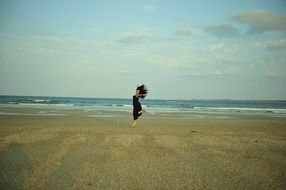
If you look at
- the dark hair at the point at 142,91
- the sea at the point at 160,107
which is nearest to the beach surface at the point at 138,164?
the dark hair at the point at 142,91

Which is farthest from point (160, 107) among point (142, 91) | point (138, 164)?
point (138, 164)

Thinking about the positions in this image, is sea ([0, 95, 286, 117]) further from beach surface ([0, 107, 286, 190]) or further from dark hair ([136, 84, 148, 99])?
beach surface ([0, 107, 286, 190])

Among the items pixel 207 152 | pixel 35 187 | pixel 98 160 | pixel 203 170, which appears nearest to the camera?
pixel 35 187

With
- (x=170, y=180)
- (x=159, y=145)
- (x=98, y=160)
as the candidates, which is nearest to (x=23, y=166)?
(x=98, y=160)

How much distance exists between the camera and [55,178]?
5.93 meters

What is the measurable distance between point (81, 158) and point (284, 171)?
4.68 m

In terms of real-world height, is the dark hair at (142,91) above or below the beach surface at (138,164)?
above

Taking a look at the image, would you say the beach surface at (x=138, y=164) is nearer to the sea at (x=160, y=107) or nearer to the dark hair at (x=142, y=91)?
the dark hair at (x=142, y=91)

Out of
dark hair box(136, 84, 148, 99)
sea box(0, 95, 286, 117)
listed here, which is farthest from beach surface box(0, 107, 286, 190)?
sea box(0, 95, 286, 117)

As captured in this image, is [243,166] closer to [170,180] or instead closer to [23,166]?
[170,180]

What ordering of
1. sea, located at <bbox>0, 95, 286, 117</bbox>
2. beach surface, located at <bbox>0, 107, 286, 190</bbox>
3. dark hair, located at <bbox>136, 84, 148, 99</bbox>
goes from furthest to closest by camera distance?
sea, located at <bbox>0, 95, 286, 117</bbox> → dark hair, located at <bbox>136, 84, 148, 99</bbox> → beach surface, located at <bbox>0, 107, 286, 190</bbox>

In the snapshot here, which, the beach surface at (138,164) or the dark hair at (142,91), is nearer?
the beach surface at (138,164)

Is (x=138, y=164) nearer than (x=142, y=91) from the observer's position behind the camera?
Yes

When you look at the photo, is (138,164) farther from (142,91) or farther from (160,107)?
(160,107)
